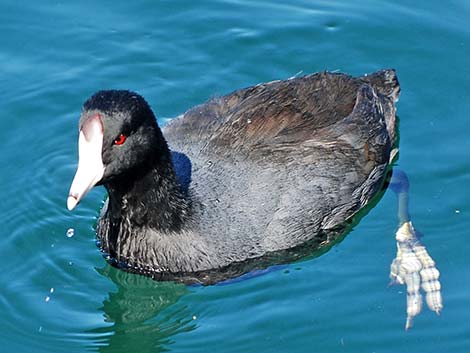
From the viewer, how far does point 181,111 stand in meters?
A: 9.55

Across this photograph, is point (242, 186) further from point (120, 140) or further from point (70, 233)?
point (70, 233)

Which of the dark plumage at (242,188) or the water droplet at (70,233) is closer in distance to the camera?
the dark plumage at (242,188)

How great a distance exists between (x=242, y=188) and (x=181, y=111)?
186 centimetres

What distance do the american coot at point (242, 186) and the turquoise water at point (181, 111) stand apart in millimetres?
184

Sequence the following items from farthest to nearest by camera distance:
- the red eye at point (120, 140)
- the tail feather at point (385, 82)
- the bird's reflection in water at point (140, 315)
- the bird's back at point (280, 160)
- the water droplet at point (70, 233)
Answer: the tail feather at point (385, 82) < the water droplet at point (70, 233) < the bird's back at point (280, 160) < the bird's reflection in water at point (140, 315) < the red eye at point (120, 140)

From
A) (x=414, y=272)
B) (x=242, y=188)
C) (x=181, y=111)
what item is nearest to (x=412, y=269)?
(x=414, y=272)

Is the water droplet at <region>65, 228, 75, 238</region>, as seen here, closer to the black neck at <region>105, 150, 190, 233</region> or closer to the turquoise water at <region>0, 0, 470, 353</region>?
the turquoise water at <region>0, 0, 470, 353</region>

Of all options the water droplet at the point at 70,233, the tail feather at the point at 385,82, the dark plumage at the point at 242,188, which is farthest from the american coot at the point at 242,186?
the tail feather at the point at 385,82

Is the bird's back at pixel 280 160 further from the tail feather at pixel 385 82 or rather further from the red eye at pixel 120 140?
the red eye at pixel 120 140

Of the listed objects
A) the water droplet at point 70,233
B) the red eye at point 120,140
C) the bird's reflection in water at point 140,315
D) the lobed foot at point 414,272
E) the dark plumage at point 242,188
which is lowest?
the bird's reflection in water at point 140,315

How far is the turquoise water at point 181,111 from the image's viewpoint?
746cm

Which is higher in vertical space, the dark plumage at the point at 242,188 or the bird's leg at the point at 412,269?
the dark plumage at the point at 242,188

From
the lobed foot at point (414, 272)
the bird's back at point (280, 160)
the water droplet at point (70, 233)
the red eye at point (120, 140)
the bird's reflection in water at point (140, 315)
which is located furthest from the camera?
the water droplet at point (70, 233)

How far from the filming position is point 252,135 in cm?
802
